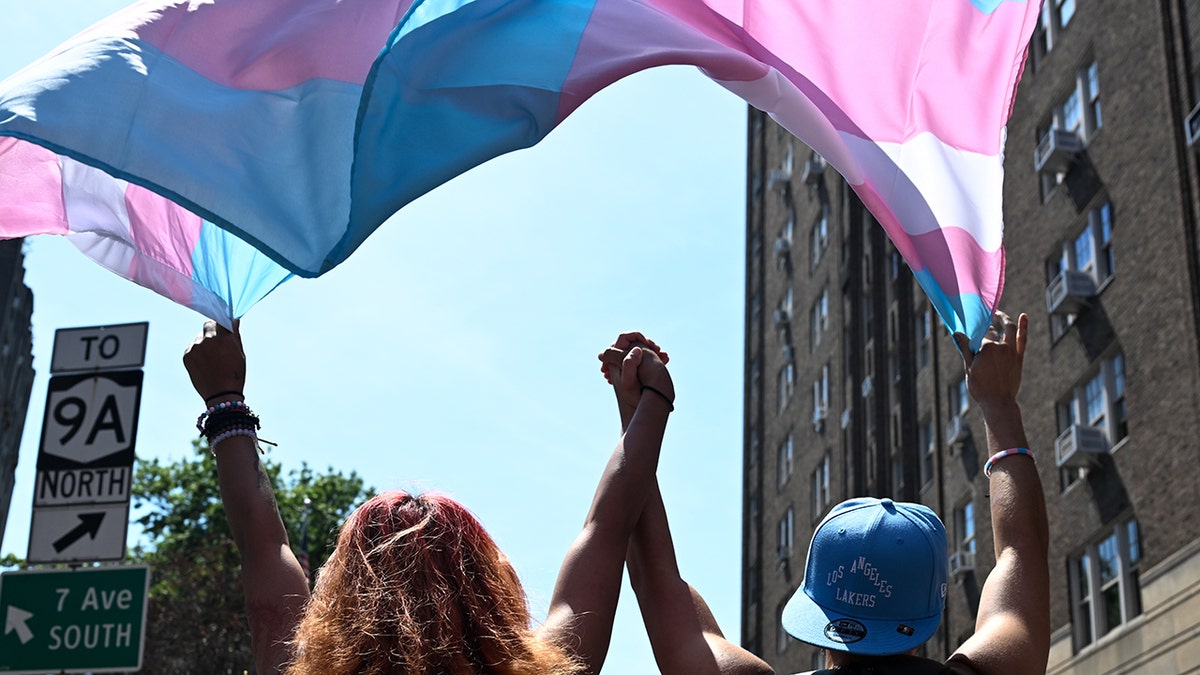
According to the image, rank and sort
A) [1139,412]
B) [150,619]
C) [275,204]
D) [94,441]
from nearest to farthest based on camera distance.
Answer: [275,204] < [94,441] < [1139,412] < [150,619]

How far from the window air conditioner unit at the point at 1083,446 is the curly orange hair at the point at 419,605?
2417cm

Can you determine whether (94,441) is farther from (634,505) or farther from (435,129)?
(634,505)

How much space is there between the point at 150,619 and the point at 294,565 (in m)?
32.5

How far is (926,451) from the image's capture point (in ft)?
123

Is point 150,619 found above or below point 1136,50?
below

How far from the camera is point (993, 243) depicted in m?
4.26

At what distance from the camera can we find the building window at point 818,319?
47000mm

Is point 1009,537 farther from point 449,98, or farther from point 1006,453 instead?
point 449,98

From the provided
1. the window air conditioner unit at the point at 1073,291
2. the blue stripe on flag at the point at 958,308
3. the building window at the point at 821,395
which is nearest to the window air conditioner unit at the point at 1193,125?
the window air conditioner unit at the point at 1073,291

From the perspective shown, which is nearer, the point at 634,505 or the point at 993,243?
the point at 634,505

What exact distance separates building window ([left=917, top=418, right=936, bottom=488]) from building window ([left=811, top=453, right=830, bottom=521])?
751 cm

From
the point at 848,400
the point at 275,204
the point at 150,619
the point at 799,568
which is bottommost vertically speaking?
the point at 275,204

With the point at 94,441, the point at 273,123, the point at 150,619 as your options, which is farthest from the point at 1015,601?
the point at 150,619

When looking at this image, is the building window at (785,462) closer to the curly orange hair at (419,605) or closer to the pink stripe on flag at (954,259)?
the pink stripe on flag at (954,259)
